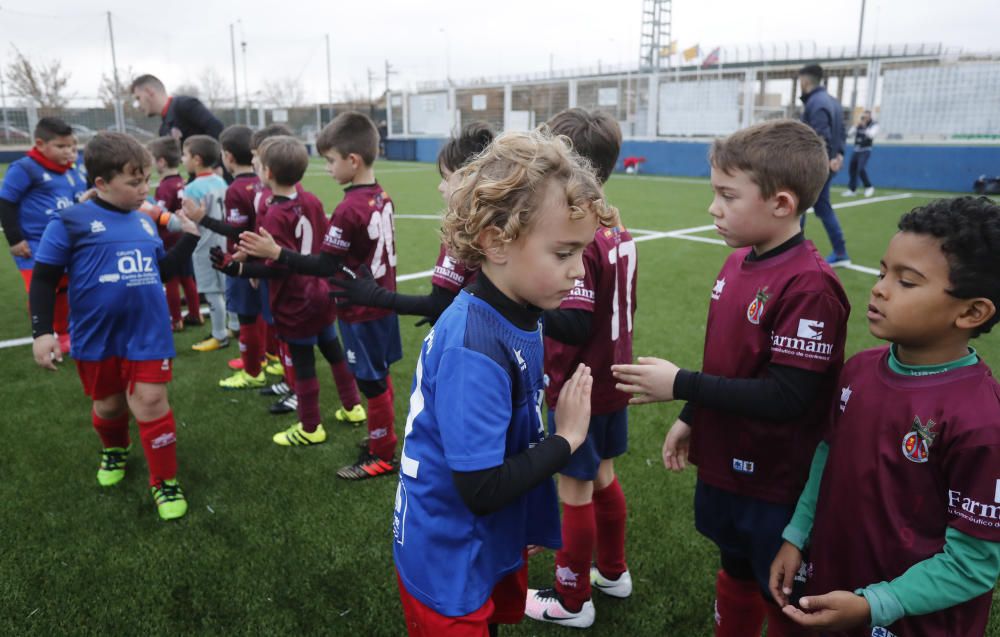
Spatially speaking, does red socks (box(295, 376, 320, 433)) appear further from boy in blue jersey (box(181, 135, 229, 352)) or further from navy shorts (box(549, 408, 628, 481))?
navy shorts (box(549, 408, 628, 481))

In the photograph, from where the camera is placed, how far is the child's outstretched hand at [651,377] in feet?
6.09

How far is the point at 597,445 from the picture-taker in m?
2.52

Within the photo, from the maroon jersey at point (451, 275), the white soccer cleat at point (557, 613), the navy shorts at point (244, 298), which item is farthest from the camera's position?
the navy shorts at point (244, 298)

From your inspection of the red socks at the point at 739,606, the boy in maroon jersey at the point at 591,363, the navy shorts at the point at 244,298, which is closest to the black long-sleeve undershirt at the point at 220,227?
the navy shorts at the point at 244,298

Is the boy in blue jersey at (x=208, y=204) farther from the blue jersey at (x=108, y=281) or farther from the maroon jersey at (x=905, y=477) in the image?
Answer: the maroon jersey at (x=905, y=477)

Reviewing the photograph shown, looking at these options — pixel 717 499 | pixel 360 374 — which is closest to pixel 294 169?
pixel 360 374

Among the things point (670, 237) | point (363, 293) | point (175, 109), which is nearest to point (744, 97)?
point (670, 237)

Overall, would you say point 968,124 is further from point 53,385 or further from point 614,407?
point 53,385

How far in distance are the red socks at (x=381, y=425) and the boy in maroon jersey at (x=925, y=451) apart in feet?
8.52

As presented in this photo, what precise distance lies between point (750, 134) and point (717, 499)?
3.75 feet

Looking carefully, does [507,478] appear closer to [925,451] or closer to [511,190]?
[511,190]

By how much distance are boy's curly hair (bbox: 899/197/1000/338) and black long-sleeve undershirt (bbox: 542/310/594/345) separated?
1.01m

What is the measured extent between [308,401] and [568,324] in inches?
98.3

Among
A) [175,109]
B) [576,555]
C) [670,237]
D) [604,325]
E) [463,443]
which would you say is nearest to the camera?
[463,443]
